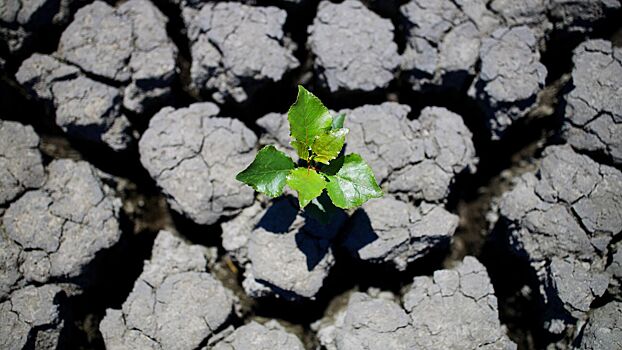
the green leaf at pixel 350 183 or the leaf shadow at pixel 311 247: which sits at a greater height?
the green leaf at pixel 350 183

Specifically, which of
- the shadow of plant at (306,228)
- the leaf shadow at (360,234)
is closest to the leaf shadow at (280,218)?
the shadow of plant at (306,228)

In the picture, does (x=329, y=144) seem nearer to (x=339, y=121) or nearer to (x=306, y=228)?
(x=339, y=121)

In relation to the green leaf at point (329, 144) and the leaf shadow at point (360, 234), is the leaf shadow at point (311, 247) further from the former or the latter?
the green leaf at point (329, 144)

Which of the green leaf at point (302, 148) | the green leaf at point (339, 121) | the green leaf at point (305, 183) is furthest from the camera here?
the green leaf at point (339, 121)

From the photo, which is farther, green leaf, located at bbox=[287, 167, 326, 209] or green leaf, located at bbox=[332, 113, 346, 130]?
green leaf, located at bbox=[332, 113, 346, 130]

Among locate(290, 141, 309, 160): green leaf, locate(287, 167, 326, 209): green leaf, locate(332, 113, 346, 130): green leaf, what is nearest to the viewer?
locate(287, 167, 326, 209): green leaf

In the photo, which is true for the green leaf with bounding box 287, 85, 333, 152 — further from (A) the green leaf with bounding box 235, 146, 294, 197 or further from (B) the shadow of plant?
(B) the shadow of plant

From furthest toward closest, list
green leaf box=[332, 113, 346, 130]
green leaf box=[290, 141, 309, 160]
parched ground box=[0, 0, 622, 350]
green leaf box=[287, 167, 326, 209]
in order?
1. parched ground box=[0, 0, 622, 350]
2. green leaf box=[332, 113, 346, 130]
3. green leaf box=[290, 141, 309, 160]
4. green leaf box=[287, 167, 326, 209]

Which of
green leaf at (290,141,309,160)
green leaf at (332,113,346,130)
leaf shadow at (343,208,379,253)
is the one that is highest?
green leaf at (332,113,346,130)

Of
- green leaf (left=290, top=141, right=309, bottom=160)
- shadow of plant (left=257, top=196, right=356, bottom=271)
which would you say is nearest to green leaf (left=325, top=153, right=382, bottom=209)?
green leaf (left=290, top=141, right=309, bottom=160)
